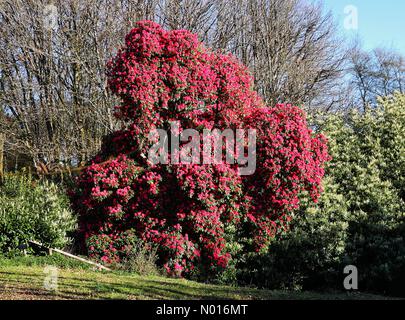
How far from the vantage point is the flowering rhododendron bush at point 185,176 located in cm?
1063

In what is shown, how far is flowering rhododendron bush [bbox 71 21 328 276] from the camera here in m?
10.6

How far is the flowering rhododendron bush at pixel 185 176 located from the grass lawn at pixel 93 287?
1562 millimetres

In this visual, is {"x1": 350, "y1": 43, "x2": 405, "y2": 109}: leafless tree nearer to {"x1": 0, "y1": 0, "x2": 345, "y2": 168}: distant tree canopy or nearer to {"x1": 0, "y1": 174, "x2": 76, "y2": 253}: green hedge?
{"x1": 0, "y1": 0, "x2": 345, "y2": 168}: distant tree canopy

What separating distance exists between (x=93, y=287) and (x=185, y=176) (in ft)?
11.9

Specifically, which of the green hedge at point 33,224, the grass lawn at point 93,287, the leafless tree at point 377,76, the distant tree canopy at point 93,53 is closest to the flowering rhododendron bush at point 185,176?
the green hedge at point 33,224

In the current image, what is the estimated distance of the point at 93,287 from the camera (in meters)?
7.43

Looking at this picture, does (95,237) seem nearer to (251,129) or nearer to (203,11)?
(251,129)

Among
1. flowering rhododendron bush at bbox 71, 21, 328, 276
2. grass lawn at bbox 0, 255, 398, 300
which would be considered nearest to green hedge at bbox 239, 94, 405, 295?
flowering rhododendron bush at bbox 71, 21, 328, 276

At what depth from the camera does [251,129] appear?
36.9 feet

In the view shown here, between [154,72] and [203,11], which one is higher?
[203,11]

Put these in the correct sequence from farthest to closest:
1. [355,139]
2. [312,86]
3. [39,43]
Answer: [312,86] → [39,43] → [355,139]

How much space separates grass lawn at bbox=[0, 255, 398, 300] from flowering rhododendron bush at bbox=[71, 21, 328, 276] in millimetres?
1562

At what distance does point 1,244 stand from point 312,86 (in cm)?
1569
